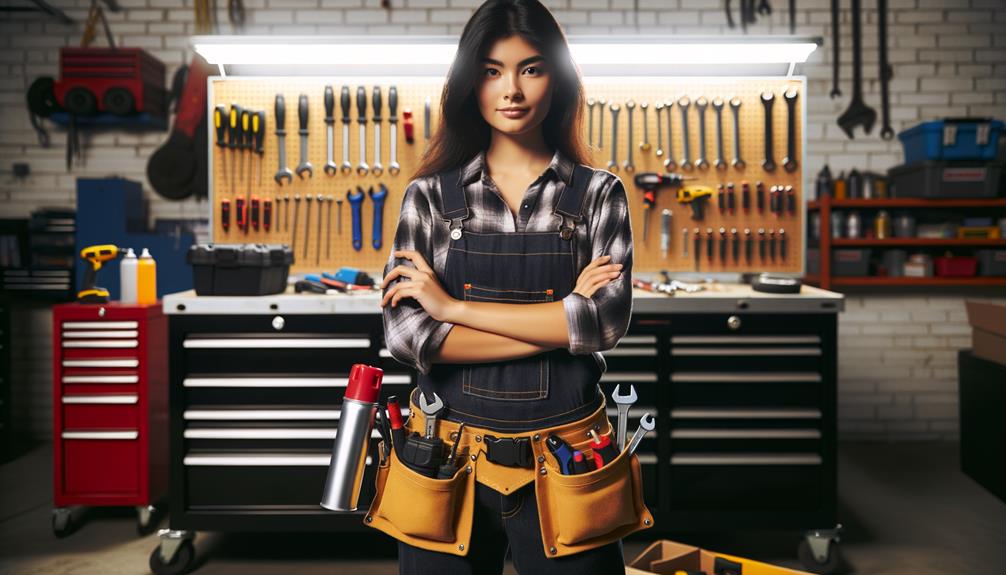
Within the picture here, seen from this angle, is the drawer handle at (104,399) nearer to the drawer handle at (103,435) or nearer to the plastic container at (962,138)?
the drawer handle at (103,435)

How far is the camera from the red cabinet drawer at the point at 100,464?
2584mm

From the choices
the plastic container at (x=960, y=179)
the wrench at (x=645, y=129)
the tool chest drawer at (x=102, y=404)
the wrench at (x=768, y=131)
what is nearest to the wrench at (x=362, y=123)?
the tool chest drawer at (x=102, y=404)

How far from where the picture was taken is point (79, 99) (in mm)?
3545

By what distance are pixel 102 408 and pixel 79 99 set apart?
1.84 meters

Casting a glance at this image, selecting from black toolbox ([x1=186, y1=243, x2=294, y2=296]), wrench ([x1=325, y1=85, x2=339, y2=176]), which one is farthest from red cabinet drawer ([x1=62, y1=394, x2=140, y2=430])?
wrench ([x1=325, y1=85, x2=339, y2=176])

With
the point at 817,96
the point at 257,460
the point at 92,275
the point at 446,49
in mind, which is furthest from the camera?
the point at 817,96

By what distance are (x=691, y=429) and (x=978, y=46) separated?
3042 mm

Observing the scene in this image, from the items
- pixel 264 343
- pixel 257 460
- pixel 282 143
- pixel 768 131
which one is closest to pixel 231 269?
pixel 264 343

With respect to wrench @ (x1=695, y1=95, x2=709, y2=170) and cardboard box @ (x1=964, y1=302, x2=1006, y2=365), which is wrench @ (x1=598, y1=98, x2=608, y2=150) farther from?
cardboard box @ (x1=964, y1=302, x2=1006, y2=365)

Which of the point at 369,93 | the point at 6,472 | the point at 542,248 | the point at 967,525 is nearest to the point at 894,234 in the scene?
the point at 967,525

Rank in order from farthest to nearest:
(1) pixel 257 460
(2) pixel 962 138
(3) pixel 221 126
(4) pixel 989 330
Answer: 1. (2) pixel 962 138
2. (4) pixel 989 330
3. (3) pixel 221 126
4. (1) pixel 257 460

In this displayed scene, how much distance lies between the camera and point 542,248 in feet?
3.28

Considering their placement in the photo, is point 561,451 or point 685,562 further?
point 685,562

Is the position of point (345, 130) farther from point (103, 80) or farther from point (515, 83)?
point (515, 83)
